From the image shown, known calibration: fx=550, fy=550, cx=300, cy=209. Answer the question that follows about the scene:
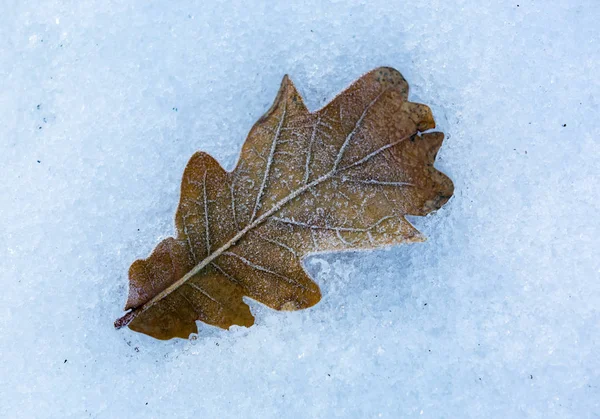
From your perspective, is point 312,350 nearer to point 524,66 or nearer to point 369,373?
point 369,373

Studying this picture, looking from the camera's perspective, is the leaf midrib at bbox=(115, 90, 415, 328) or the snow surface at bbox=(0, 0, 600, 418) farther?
the snow surface at bbox=(0, 0, 600, 418)

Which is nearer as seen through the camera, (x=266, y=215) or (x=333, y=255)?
(x=266, y=215)

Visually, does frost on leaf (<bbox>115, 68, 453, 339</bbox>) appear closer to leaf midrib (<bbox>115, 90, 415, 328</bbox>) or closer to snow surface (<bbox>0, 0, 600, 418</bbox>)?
leaf midrib (<bbox>115, 90, 415, 328</bbox>)

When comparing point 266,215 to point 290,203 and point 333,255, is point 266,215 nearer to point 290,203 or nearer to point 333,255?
point 290,203

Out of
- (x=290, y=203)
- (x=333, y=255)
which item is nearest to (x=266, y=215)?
(x=290, y=203)

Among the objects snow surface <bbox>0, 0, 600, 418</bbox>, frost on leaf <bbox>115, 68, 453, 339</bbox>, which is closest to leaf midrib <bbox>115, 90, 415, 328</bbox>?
frost on leaf <bbox>115, 68, 453, 339</bbox>
